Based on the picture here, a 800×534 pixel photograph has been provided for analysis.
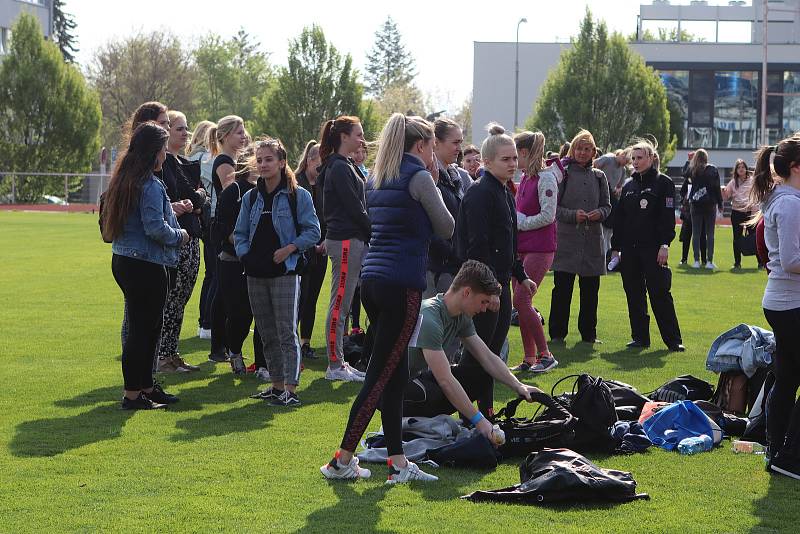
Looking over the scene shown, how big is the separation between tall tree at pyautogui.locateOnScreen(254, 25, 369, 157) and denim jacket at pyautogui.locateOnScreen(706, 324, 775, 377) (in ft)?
161

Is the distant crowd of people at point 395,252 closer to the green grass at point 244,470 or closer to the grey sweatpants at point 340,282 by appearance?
the grey sweatpants at point 340,282

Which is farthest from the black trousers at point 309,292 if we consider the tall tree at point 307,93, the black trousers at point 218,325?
the tall tree at point 307,93

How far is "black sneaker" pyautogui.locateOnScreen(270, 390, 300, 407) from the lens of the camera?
29.3 ft

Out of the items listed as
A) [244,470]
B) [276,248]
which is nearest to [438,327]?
[244,470]

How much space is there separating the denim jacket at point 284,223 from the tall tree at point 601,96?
49.8m

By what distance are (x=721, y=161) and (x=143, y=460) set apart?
7291cm

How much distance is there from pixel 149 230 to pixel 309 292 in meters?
3.38

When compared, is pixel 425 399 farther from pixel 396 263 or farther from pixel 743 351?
pixel 743 351

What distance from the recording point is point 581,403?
290 inches

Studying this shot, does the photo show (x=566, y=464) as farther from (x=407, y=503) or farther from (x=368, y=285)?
(x=368, y=285)

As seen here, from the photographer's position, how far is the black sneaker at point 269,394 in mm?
9100

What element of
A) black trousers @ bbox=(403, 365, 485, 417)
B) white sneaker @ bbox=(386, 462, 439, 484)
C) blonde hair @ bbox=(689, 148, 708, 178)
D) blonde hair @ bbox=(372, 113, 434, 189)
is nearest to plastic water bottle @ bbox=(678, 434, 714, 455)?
black trousers @ bbox=(403, 365, 485, 417)

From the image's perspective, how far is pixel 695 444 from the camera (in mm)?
7457

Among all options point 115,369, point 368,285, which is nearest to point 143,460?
point 368,285
